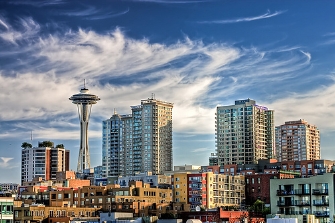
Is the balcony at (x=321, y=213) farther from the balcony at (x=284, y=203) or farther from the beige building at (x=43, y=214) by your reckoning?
the beige building at (x=43, y=214)

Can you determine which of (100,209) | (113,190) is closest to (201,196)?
(113,190)

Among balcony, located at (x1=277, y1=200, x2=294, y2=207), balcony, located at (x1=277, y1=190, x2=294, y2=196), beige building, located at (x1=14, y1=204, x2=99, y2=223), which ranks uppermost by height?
balcony, located at (x1=277, y1=190, x2=294, y2=196)

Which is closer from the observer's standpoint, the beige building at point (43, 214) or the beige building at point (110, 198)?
the beige building at point (43, 214)

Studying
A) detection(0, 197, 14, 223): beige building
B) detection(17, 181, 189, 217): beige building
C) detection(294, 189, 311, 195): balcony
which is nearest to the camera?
detection(0, 197, 14, 223): beige building

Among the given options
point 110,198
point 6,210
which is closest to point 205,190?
point 110,198

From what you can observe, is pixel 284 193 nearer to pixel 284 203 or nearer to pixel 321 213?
pixel 284 203

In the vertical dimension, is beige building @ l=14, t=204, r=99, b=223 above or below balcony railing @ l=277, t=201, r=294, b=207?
below

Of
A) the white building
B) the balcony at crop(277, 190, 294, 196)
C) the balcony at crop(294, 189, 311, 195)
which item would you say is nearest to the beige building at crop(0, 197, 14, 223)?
the white building

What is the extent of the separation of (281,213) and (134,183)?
58.4m

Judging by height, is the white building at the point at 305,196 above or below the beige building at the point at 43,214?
above

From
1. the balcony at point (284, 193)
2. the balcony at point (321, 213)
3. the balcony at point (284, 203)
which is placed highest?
the balcony at point (284, 193)

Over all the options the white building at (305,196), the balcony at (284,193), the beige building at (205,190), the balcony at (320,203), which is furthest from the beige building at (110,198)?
the balcony at (320,203)

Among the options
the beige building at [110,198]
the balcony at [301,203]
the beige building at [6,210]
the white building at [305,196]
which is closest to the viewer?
the beige building at [6,210]

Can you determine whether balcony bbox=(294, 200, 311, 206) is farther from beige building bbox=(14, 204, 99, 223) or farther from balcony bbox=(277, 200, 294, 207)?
beige building bbox=(14, 204, 99, 223)
